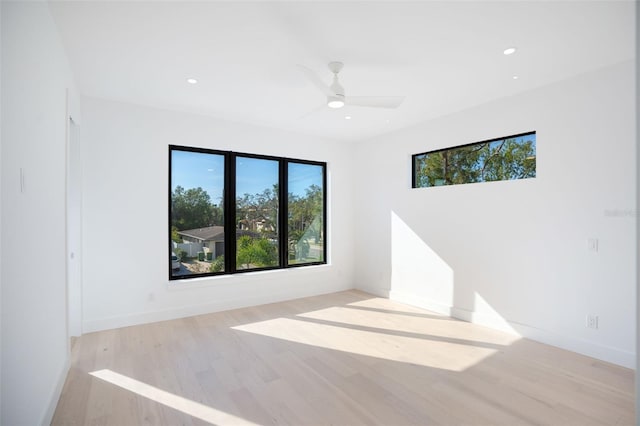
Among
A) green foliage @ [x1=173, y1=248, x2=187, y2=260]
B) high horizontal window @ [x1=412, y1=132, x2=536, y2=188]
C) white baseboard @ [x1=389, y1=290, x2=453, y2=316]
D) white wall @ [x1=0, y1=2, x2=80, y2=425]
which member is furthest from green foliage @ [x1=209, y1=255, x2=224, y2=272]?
high horizontal window @ [x1=412, y1=132, x2=536, y2=188]

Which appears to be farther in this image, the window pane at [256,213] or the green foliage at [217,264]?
the window pane at [256,213]

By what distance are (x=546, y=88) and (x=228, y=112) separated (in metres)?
3.67

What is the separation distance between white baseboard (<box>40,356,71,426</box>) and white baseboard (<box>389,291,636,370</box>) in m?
4.09

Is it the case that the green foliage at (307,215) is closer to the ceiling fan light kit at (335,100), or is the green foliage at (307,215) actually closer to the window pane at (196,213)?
the window pane at (196,213)

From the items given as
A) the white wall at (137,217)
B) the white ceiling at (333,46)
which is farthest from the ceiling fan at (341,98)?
the white wall at (137,217)

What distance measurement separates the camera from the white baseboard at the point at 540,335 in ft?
9.54

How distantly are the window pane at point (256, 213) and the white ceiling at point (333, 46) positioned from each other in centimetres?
136

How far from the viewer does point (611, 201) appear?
2.96m

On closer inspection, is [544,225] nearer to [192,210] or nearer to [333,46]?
[333,46]

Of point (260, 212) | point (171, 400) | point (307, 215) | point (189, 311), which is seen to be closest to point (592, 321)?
point (171, 400)

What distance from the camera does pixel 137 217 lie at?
13.0 feet

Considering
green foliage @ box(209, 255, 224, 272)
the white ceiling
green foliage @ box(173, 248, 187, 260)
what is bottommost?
green foliage @ box(209, 255, 224, 272)

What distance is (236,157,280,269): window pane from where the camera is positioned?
192 inches

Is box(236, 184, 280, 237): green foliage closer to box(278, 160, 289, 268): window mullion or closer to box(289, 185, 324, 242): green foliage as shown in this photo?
box(278, 160, 289, 268): window mullion
